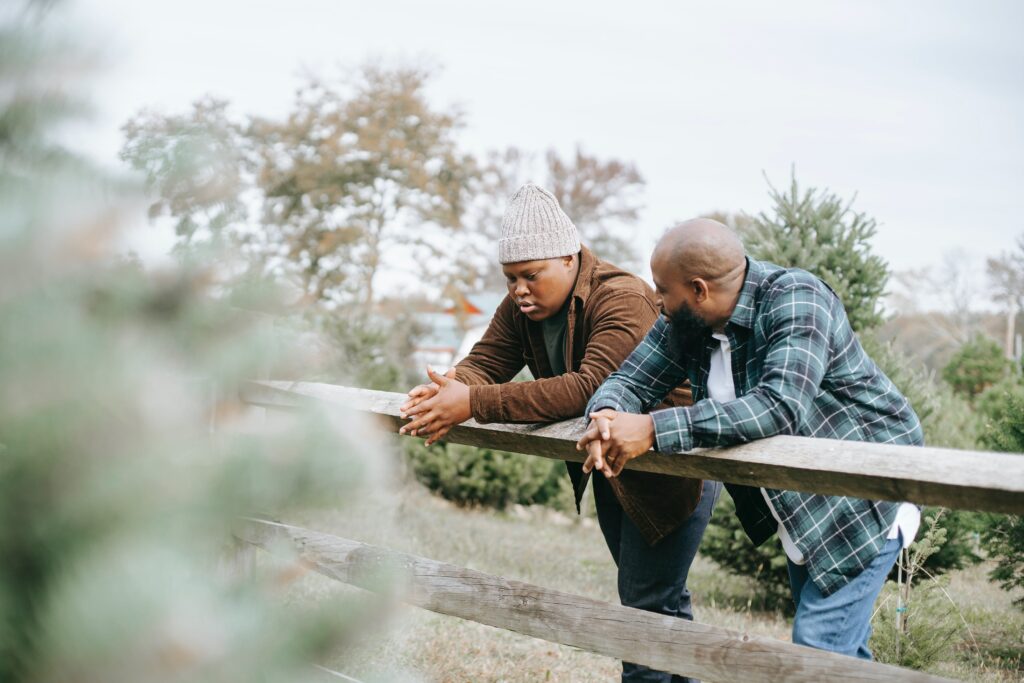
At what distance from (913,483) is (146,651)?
6.08 feet

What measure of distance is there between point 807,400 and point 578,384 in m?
0.73

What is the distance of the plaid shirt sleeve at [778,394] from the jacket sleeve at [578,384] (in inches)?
17.9

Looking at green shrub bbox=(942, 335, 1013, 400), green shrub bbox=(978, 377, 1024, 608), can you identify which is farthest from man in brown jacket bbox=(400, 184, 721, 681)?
green shrub bbox=(942, 335, 1013, 400)

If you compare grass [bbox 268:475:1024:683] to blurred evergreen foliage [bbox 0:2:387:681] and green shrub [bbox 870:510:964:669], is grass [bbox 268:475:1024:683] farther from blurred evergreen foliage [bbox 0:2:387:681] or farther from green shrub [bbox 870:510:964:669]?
green shrub [bbox 870:510:964:669]

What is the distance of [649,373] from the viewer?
113 inches

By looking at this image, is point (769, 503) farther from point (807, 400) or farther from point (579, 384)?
point (579, 384)

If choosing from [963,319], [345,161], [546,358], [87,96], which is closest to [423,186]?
[345,161]

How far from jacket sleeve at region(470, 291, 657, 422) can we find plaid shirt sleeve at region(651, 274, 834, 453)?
0.45 meters

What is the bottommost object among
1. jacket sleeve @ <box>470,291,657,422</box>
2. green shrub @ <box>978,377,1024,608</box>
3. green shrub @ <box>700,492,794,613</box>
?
green shrub @ <box>700,492,794,613</box>

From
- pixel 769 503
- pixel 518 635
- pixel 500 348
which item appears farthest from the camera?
pixel 518 635

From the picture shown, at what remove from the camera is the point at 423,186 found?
26859mm

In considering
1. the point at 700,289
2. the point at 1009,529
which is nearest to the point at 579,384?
the point at 700,289

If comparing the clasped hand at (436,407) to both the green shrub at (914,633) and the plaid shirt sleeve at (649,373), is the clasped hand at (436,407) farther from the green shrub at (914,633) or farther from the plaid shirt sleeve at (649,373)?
the green shrub at (914,633)

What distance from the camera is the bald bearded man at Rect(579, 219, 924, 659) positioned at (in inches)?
96.0
